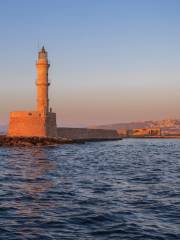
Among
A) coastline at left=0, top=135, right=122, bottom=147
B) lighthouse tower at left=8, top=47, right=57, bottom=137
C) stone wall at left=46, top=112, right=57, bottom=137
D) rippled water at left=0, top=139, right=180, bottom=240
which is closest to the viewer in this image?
rippled water at left=0, top=139, right=180, bottom=240

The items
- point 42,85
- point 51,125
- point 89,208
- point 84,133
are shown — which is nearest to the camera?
point 89,208

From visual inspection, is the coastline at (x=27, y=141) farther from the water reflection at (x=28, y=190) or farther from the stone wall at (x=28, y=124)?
the water reflection at (x=28, y=190)

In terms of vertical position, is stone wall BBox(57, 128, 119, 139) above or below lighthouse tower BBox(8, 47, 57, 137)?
below

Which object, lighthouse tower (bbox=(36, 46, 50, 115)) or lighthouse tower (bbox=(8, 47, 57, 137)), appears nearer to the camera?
lighthouse tower (bbox=(36, 46, 50, 115))

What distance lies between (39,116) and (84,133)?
2019 centimetres

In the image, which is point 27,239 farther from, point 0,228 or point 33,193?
point 33,193

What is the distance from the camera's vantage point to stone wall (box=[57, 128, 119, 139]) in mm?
65656

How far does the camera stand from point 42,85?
55.1 metres

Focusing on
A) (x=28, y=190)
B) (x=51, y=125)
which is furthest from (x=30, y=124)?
(x=28, y=190)

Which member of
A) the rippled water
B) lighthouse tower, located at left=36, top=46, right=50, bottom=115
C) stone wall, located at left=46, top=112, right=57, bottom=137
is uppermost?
lighthouse tower, located at left=36, top=46, right=50, bottom=115

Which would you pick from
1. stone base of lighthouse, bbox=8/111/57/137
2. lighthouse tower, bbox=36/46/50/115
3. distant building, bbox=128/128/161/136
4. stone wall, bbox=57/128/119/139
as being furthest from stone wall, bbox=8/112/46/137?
distant building, bbox=128/128/161/136

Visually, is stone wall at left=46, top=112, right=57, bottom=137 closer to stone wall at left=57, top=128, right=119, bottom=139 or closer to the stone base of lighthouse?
the stone base of lighthouse

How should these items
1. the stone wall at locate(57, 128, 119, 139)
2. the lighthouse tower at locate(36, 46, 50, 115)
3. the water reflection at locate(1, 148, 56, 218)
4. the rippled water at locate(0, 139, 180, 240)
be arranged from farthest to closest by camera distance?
the stone wall at locate(57, 128, 119, 139) < the lighthouse tower at locate(36, 46, 50, 115) < the water reflection at locate(1, 148, 56, 218) < the rippled water at locate(0, 139, 180, 240)

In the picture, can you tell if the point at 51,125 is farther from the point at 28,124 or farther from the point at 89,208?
the point at 89,208
